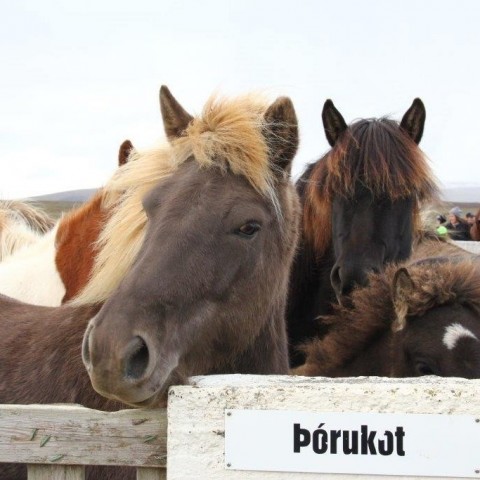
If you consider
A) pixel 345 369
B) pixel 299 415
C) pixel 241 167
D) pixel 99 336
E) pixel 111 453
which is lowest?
pixel 345 369

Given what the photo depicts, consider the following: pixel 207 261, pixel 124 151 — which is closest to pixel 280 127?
pixel 207 261

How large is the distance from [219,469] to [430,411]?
60cm

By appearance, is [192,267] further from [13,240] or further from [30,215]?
[30,215]

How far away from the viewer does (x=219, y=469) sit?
216 cm

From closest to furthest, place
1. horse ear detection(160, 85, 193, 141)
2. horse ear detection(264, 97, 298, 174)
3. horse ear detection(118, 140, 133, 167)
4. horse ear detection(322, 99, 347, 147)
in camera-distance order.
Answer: horse ear detection(264, 97, 298, 174)
horse ear detection(160, 85, 193, 141)
horse ear detection(322, 99, 347, 147)
horse ear detection(118, 140, 133, 167)

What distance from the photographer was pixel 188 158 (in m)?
3.06

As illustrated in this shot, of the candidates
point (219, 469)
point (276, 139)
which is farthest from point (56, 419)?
point (276, 139)

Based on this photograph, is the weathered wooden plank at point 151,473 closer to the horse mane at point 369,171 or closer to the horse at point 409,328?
the horse at point 409,328

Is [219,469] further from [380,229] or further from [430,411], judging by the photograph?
[380,229]

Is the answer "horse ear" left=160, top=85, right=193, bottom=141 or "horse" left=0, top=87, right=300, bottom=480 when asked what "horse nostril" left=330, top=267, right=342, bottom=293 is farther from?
"horse ear" left=160, top=85, right=193, bottom=141

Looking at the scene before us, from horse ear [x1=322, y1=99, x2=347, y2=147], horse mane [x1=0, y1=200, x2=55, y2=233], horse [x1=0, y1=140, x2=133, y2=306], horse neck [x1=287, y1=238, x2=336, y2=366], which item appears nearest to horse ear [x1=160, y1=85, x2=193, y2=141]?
horse [x1=0, y1=140, x2=133, y2=306]

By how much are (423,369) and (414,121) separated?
1.81 metres

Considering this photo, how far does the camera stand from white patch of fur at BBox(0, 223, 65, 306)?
5012mm

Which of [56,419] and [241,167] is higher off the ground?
[241,167]
